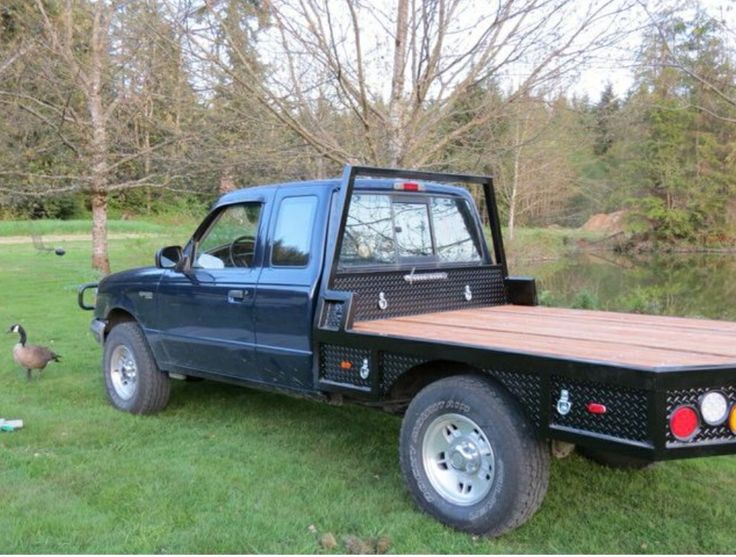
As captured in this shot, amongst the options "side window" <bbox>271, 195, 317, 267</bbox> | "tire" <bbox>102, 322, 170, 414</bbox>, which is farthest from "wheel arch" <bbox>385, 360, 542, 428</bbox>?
"tire" <bbox>102, 322, 170, 414</bbox>

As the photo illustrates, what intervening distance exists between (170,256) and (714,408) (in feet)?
14.2

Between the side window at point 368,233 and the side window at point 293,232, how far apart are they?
0.85ft

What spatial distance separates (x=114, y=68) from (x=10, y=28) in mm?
4039

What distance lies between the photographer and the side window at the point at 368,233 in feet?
17.1

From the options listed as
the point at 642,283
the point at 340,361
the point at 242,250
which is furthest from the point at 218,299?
the point at 642,283

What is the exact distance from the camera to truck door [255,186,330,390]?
16.3 feet

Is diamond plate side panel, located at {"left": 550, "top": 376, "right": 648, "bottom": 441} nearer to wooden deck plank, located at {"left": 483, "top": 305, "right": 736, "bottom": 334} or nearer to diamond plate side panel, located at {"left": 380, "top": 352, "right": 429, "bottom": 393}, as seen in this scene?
diamond plate side panel, located at {"left": 380, "top": 352, "right": 429, "bottom": 393}

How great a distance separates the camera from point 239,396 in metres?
7.27

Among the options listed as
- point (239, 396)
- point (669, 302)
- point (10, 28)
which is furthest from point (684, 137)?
point (239, 396)

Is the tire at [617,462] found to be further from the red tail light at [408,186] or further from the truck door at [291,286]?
the red tail light at [408,186]

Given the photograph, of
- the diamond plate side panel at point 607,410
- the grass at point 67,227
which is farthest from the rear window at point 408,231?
the grass at point 67,227

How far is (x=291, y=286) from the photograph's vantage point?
16.6 ft

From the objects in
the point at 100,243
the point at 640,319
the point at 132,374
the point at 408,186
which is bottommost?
the point at 132,374

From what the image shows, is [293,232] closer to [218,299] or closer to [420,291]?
[218,299]
